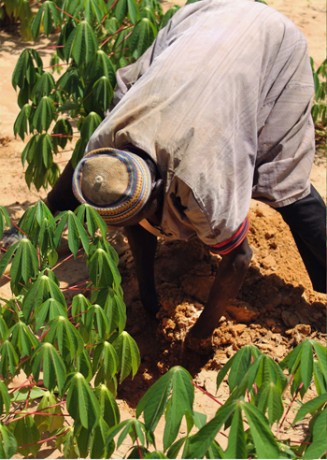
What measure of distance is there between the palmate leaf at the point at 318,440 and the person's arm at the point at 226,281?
116 cm

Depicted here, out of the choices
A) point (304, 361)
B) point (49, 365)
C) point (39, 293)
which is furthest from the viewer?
point (39, 293)

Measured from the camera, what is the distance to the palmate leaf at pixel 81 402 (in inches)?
76.0

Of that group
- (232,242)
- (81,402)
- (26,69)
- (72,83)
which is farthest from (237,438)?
(26,69)

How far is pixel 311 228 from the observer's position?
3.04m

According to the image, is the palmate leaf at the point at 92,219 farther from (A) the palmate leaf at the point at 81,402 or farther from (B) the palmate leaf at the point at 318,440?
(B) the palmate leaf at the point at 318,440

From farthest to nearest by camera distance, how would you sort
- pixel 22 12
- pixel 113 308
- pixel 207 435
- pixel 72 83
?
pixel 22 12 → pixel 72 83 → pixel 113 308 → pixel 207 435

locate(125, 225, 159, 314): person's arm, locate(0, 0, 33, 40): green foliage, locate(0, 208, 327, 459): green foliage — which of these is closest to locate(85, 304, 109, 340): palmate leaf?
locate(0, 208, 327, 459): green foliage

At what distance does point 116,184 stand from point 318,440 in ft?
3.45

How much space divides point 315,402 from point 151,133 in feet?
3.62

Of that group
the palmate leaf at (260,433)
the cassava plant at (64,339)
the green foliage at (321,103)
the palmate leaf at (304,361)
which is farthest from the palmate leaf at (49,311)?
the green foliage at (321,103)

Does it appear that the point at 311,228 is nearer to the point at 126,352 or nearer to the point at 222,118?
the point at 222,118

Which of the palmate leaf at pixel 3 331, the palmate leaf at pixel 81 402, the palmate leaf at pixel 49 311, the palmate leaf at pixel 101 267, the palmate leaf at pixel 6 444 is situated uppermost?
the palmate leaf at pixel 101 267

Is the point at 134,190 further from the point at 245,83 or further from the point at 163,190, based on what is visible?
the point at 245,83

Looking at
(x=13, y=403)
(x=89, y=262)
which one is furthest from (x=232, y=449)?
(x=13, y=403)
